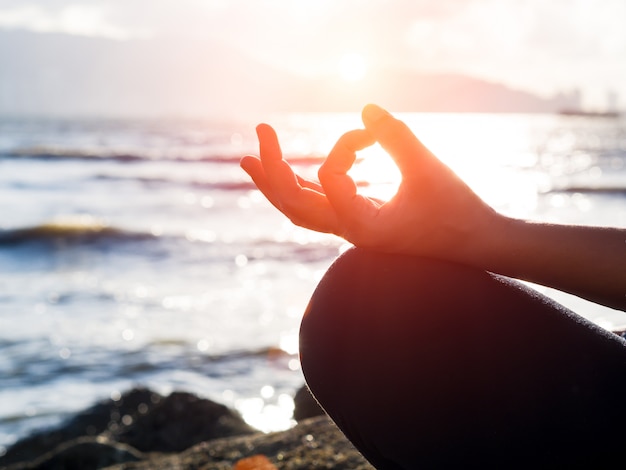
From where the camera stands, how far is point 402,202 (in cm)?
139

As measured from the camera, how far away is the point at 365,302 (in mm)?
1374

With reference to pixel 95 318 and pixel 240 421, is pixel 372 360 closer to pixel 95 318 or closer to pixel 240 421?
pixel 240 421

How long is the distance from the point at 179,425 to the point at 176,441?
0.13 meters

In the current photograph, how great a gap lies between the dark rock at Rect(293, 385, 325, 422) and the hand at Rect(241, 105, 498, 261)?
2.99 meters

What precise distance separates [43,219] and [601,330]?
54.8ft

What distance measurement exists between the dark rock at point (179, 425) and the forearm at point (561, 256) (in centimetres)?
327

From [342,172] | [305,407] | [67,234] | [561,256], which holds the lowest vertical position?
[67,234]

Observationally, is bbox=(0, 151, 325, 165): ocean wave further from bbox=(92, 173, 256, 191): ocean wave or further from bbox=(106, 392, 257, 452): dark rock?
bbox=(106, 392, 257, 452): dark rock

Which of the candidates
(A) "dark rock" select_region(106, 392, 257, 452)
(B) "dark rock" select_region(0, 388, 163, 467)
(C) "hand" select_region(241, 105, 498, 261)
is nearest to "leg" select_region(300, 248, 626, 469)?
(C) "hand" select_region(241, 105, 498, 261)

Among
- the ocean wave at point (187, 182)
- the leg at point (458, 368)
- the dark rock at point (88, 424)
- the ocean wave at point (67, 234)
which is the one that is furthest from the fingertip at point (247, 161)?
the ocean wave at point (187, 182)

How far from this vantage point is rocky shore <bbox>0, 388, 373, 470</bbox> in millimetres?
3065

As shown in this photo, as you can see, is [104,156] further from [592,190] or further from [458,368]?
[458,368]

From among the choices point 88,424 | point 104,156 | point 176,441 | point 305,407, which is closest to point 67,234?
point 88,424


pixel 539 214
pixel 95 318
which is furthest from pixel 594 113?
pixel 95 318
